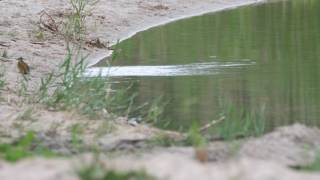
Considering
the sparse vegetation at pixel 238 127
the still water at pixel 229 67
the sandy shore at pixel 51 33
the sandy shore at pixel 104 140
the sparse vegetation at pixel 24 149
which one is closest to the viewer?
the sandy shore at pixel 104 140

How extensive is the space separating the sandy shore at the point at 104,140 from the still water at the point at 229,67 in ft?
3.02

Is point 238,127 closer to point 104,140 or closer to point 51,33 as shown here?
point 104,140

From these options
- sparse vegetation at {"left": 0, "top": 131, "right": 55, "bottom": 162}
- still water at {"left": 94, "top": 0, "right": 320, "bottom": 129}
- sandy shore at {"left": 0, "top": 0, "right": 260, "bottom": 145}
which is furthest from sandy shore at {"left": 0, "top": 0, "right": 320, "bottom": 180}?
still water at {"left": 94, "top": 0, "right": 320, "bottom": 129}

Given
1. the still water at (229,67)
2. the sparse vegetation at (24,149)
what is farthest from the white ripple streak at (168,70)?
the sparse vegetation at (24,149)

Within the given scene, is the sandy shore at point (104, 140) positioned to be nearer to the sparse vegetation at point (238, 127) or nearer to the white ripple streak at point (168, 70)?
the sparse vegetation at point (238, 127)

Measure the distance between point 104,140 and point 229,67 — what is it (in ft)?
17.3

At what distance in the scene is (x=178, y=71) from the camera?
12.3 metres

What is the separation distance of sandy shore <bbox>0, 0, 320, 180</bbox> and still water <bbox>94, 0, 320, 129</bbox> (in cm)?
92

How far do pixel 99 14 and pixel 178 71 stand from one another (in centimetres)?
597

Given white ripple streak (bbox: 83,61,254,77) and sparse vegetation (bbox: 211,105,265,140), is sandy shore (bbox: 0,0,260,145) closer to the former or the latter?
white ripple streak (bbox: 83,61,254,77)

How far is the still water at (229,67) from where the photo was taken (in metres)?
9.95

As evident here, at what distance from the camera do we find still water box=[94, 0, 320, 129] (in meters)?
9.95

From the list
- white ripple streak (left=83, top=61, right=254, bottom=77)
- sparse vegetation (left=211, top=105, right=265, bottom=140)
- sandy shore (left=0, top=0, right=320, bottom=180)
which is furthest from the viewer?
white ripple streak (left=83, top=61, right=254, bottom=77)

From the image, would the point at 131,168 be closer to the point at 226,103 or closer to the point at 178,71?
the point at 226,103
